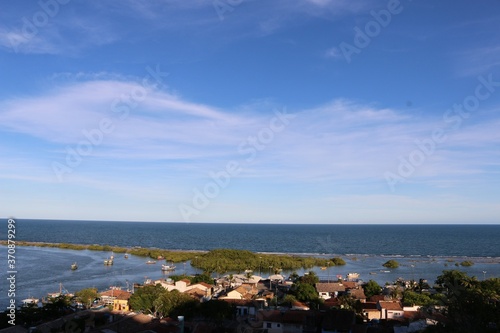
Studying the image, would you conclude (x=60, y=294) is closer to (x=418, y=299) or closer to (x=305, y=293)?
(x=305, y=293)

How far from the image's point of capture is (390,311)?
25.5 m

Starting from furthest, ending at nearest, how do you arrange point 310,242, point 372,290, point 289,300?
point 310,242 → point 372,290 → point 289,300

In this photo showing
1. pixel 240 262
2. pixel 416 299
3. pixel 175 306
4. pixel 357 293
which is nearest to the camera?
pixel 175 306

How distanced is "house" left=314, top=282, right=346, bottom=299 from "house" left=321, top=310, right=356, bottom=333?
11.0m

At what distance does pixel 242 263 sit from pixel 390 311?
102ft

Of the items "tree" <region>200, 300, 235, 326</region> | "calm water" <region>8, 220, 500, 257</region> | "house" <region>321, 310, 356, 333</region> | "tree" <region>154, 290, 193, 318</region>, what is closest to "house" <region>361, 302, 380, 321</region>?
"house" <region>321, 310, 356, 333</region>

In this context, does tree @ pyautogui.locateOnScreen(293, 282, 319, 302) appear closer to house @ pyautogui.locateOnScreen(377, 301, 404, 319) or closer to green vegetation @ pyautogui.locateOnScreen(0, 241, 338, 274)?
house @ pyautogui.locateOnScreen(377, 301, 404, 319)

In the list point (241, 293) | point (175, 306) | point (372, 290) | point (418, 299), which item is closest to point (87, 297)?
point (175, 306)

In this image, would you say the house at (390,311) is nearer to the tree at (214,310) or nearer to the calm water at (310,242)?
the tree at (214,310)

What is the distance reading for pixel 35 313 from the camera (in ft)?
78.7

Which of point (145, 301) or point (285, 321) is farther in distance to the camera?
point (145, 301)

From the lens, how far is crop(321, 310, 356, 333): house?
20.7m

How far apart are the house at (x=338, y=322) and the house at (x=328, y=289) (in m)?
11.0

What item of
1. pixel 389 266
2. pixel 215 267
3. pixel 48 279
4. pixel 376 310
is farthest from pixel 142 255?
pixel 376 310
